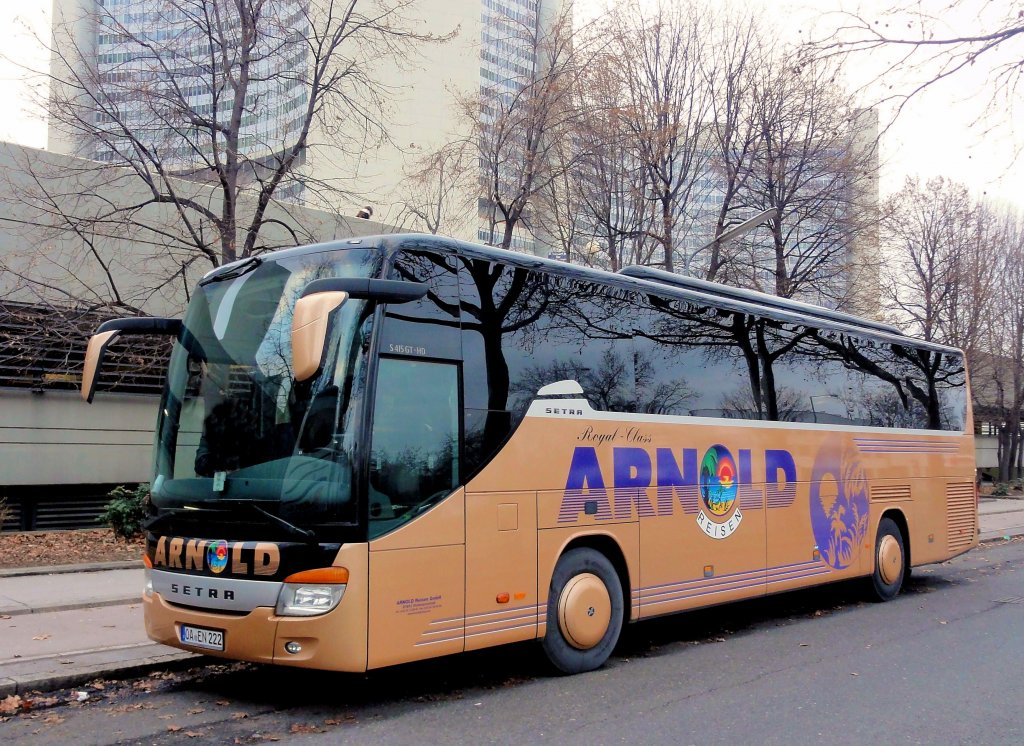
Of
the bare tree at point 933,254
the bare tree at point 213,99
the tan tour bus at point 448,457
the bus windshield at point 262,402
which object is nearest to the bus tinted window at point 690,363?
the tan tour bus at point 448,457

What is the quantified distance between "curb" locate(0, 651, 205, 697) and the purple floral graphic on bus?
7.15m

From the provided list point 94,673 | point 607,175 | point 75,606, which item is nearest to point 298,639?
point 94,673

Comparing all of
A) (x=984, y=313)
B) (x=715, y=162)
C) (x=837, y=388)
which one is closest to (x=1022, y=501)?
(x=984, y=313)

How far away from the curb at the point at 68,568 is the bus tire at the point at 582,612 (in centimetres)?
758

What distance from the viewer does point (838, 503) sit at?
457 inches

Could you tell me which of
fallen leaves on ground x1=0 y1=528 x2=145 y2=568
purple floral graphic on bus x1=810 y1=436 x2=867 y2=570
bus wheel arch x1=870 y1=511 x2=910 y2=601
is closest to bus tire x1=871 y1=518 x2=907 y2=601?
bus wheel arch x1=870 y1=511 x2=910 y2=601

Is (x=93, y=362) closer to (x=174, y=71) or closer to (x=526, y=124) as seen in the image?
(x=174, y=71)

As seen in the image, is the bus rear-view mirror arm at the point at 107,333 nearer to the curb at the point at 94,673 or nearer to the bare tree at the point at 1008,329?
the curb at the point at 94,673

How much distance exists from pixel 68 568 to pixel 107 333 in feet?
20.7

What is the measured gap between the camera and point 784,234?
23828mm

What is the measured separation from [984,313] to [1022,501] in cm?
693

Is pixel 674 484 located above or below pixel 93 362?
below

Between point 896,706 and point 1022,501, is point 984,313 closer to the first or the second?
point 1022,501

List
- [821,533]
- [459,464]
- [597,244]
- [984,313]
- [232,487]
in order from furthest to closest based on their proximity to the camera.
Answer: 1. [984,313]
2. [597,244]
3. [821,533]
4. [459,464]
5. [232,487]
